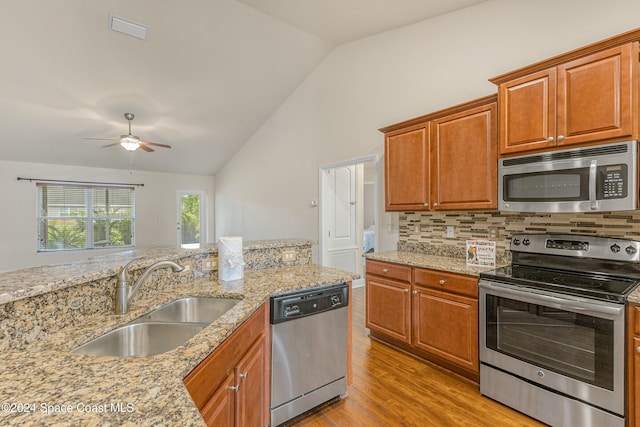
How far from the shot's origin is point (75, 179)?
6199 mm

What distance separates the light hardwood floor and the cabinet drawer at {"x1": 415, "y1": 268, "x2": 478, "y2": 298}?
70 cm

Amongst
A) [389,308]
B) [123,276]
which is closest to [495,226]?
[389,308]

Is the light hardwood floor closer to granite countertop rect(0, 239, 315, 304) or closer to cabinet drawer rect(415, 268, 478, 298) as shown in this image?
cabinet drawer rect(415, 268, 478, 298)

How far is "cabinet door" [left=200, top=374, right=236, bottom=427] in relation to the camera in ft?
3.54

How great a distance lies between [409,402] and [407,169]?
6.45 feet

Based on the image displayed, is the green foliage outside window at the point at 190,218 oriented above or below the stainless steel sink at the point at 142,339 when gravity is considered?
above

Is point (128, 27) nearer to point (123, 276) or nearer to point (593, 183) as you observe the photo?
point (123, 276)

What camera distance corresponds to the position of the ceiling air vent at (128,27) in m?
3.23

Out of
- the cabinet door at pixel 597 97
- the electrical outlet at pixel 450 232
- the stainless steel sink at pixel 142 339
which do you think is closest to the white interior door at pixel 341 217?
the electrical outlet at pixel 450 232

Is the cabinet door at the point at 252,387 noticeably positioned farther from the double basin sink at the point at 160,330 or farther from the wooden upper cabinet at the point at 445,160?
the wooden upper cabinet at the point at 445,160

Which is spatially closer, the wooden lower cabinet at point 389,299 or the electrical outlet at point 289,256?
the electrical outlet at point 289,256

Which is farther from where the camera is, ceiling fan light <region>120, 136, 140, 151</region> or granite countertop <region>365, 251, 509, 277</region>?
ceiling fan light <region>120, 136, 140, 151</region>

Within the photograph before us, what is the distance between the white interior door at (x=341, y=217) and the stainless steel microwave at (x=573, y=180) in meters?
2.58

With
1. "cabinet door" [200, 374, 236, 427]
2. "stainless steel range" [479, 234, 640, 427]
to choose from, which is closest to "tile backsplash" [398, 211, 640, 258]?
"stainless steel range" [479, 234, 640, 427]
